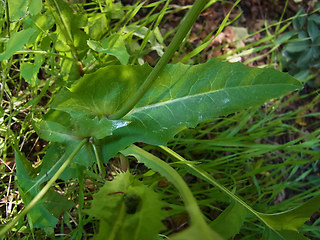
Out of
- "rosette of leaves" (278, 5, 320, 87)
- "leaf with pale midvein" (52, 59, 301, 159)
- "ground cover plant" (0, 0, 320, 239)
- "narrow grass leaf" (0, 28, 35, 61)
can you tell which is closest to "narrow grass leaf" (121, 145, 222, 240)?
"ground cover plant" (0, 0, 320, 239)

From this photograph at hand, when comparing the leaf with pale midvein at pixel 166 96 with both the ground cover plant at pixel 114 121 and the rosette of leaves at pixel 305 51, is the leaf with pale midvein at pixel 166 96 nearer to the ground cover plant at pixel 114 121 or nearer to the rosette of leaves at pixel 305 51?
the ground cover plant at pixel 114 121

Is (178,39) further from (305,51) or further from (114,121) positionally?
(305,51)

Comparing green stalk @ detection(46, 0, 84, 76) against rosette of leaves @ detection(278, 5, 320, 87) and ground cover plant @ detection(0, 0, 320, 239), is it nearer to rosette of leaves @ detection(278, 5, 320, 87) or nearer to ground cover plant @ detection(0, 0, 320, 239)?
ground cover plant @ detection(0, 0, 320, 239)

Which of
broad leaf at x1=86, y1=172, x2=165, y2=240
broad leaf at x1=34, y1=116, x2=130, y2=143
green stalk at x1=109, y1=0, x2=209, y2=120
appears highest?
green stalk at x1=109, y1=0, x2=209, y2=120

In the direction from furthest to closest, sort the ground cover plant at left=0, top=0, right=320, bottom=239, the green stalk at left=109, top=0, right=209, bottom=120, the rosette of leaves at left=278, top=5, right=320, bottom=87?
1. the rosette of leaves at left=278, top=5, right=320, bottom=87
2. the ground cover plant at left=0, top=0, right=320, bottom=239
3. the green stalk at left=109, top=0, right=209, bottom=120

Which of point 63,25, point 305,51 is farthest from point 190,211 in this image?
point 305,51

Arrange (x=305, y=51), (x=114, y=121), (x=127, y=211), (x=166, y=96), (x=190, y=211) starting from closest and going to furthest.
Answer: (x=190, y=211)
(x=127, y=211)
(x=114, y=121)
(x=166, y=96)
(x=305, y=51)

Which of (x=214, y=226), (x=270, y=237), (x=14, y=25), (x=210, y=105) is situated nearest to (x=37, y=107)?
(x=14, y=25)
